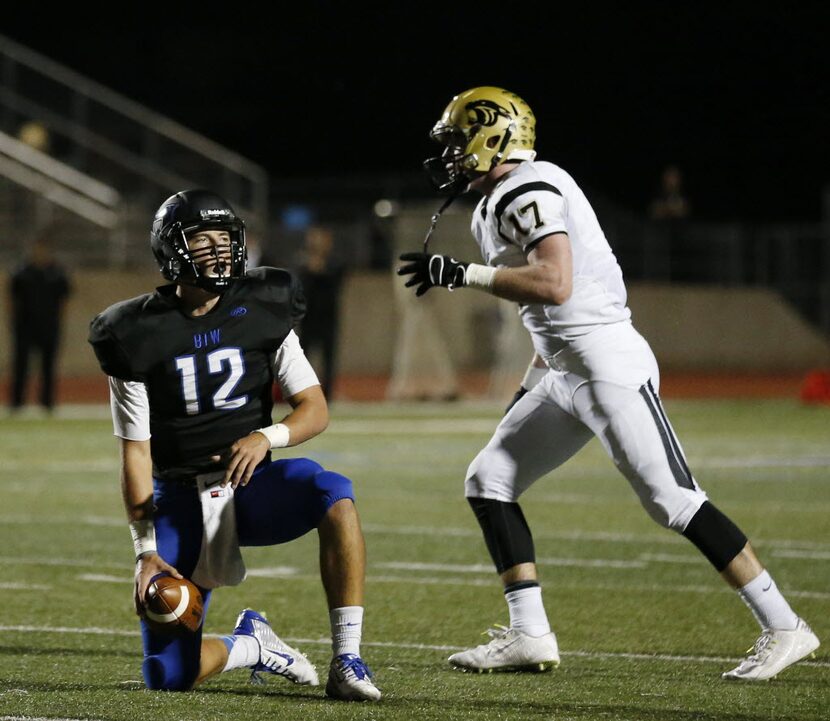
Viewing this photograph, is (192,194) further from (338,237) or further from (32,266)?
(338,237)

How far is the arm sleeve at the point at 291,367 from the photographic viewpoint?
15.9 ft

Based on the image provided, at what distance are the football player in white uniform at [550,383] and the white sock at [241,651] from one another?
2.15 ft

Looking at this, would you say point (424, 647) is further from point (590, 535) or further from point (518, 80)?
point (518, 80)

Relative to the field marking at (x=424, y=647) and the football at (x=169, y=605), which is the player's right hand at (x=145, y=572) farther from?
the field marking at (x=424, y=647)

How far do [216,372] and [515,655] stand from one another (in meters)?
1.25

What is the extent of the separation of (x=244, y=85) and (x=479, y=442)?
64.7ft

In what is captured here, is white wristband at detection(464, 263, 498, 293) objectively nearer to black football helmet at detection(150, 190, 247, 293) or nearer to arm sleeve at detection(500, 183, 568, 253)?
arm sleeve at detection(500, 183, 568, 253)

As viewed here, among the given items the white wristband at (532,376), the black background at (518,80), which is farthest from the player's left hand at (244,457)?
the black background at (518,80)

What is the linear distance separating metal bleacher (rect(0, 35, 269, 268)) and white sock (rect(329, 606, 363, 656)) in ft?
59.7

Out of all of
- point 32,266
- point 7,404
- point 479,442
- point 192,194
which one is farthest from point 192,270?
point 7,404

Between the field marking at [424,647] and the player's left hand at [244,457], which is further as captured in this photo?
the field marking at [424,647]

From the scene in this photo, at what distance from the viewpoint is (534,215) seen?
4875mm

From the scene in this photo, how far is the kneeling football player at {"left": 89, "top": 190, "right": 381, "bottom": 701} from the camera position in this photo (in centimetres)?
452

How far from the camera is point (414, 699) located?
4500 millimetres
